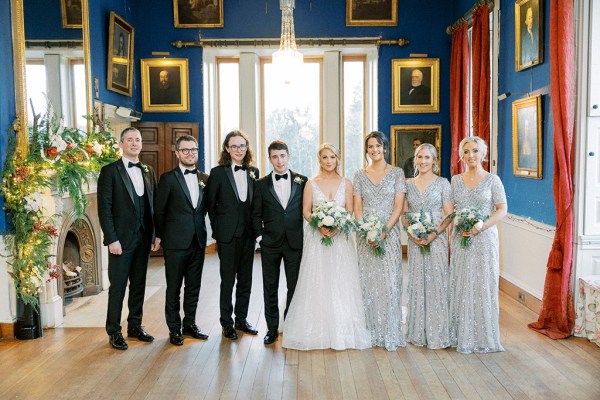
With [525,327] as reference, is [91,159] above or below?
above

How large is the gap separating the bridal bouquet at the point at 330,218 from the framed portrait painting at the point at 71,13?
3.61 m

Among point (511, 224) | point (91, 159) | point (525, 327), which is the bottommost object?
point (525, 327)

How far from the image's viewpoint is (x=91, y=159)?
5.59 metres

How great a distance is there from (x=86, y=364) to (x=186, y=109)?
5698mm

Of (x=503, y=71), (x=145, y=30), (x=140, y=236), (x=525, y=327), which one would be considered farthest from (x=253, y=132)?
(x=525, y=327)

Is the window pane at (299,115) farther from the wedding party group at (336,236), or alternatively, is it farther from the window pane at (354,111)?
the wedding party group at (336,236)

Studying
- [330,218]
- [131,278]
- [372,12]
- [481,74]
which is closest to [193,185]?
[131,278]

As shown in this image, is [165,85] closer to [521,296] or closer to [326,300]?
[326,300]

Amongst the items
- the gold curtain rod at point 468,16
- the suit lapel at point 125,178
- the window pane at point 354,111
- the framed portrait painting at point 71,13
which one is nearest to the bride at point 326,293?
the suit lapel at point 125,178

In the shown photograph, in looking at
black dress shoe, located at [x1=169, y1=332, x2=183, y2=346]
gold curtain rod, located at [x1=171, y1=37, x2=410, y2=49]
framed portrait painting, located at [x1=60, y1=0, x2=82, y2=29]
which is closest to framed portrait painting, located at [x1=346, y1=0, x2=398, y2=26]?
gold curtain rod, located at [x1=171, y1=37, x2=410, y2=49]

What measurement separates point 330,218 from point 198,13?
602 cm

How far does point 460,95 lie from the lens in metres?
8.34

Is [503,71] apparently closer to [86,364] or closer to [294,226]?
[294,226]

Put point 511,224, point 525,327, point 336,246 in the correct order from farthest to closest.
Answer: point 511,224 → point 525,327 → point 336,246
